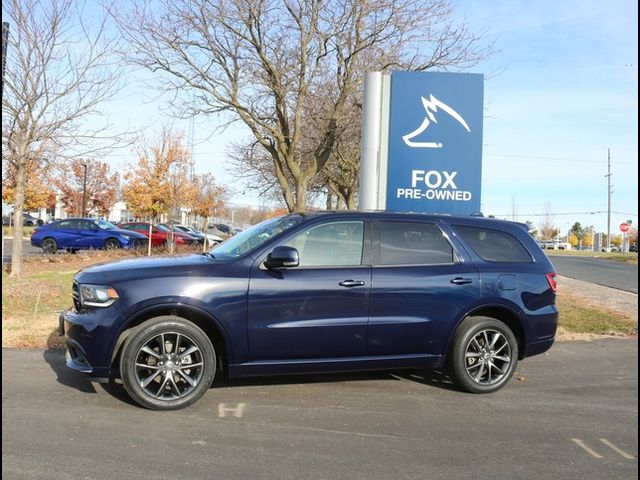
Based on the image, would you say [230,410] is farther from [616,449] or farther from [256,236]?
[616,449]


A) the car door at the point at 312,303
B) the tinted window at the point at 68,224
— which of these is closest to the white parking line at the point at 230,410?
the car door at the point at 312,303

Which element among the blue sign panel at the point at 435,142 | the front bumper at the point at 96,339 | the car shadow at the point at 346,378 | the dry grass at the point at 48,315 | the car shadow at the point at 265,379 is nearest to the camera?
the front bumper at the point at 96,339

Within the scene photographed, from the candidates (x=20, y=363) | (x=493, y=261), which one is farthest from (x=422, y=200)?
(x=20, y=363)

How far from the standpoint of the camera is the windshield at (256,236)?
5.50 meters

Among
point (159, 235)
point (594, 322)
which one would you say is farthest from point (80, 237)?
point (594, 322)

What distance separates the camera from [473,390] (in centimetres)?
576

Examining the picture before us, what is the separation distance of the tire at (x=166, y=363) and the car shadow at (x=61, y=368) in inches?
29.9

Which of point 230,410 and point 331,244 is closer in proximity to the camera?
point 230,410

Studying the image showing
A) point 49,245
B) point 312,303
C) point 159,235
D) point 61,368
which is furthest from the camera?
point 159,235

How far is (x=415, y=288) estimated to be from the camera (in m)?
5.52

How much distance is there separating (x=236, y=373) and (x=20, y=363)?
2.79m

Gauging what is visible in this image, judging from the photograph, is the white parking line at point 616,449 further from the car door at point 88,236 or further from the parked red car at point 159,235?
the parked red car at point 159,235

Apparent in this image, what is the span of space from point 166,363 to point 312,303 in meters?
1.35

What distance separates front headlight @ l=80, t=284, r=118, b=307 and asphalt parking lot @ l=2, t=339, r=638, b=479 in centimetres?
88
